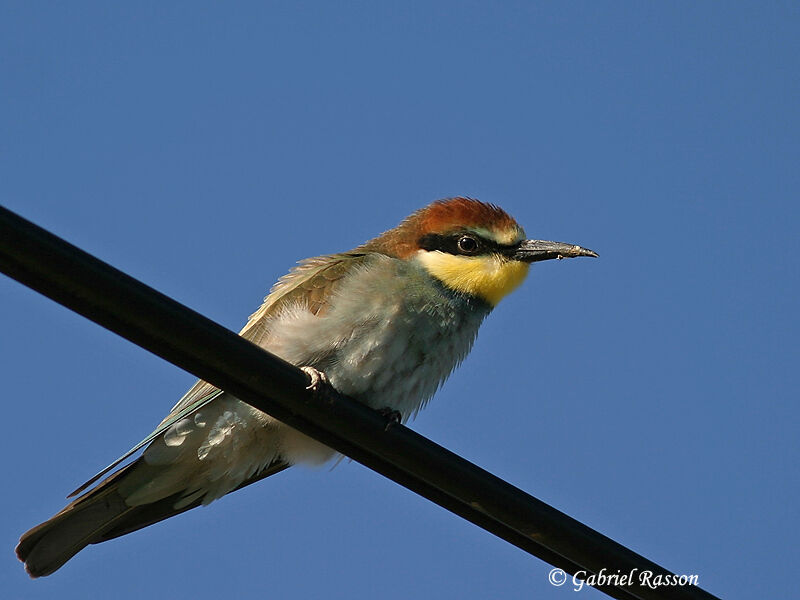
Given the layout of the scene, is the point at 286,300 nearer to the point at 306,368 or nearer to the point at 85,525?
the point at 306,368

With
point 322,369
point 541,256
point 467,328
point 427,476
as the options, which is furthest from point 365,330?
point 427,476

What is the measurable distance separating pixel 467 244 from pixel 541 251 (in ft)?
1.06

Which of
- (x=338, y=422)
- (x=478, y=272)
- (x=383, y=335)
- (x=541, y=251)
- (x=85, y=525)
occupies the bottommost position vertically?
(x=85, y=525)

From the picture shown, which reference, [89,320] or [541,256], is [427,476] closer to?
[89,320]

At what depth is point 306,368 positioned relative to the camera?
3650 mm

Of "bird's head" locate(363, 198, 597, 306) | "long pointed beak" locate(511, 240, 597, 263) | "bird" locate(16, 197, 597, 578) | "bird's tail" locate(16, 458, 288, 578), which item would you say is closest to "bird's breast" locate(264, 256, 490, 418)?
"bird" locate(16, 197, 597, 578)

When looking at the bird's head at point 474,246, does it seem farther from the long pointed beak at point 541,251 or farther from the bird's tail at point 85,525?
the bird's tail at point 85,525

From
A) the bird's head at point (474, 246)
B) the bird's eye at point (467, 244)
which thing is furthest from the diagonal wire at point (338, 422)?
the bird's eye at point (467, 244)

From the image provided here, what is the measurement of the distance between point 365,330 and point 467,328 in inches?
21.3

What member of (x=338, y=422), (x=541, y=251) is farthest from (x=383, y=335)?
(x=338, y=422)

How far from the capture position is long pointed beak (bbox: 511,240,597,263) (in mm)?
4625

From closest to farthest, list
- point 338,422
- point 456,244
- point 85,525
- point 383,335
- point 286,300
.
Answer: point 338,422, point 85,525, point 383,335, point 286,300, point 456,244

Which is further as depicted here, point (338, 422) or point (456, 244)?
point (456, 244)

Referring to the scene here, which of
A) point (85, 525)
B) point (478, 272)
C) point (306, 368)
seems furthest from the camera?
point (478, 272)
